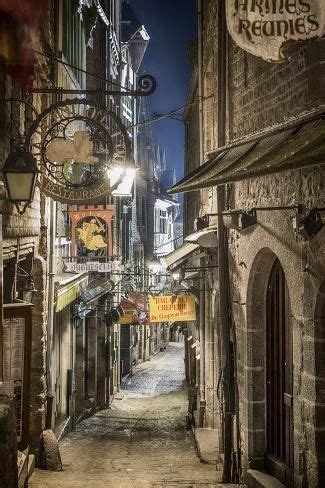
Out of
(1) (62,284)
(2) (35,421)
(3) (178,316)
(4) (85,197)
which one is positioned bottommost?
(2) (35,421)

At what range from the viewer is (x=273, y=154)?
6.48 metres

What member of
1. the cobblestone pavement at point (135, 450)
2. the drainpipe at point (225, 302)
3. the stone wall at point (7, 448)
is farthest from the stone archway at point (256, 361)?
the stone wall at point (7, 448)

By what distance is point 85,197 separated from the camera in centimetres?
935

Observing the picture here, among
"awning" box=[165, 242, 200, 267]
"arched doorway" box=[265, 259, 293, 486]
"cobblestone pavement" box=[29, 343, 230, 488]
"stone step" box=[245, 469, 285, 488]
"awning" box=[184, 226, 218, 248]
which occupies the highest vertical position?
"awning" box=[184, 226, 218, 248]

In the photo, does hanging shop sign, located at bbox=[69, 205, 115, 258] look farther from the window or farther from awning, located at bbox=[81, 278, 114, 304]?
the window

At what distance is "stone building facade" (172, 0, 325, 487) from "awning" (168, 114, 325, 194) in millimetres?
34

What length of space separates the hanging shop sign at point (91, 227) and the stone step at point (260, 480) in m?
8.57

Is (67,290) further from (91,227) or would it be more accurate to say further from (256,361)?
(256,361)

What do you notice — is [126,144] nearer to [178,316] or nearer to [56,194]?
[56,194]

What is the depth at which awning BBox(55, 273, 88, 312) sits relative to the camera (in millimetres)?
12784

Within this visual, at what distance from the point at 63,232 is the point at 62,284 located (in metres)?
2.66

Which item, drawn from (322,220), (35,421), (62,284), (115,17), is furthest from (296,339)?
(115,17)

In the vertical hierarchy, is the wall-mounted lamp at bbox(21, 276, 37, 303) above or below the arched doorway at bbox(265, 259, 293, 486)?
above

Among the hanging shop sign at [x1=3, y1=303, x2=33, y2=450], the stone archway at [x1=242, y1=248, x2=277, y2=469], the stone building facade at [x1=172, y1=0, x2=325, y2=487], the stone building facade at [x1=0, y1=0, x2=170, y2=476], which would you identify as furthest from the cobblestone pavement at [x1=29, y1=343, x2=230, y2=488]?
the hanging shop sign at [x1=3, y1=303, x2=33, y2=450]
